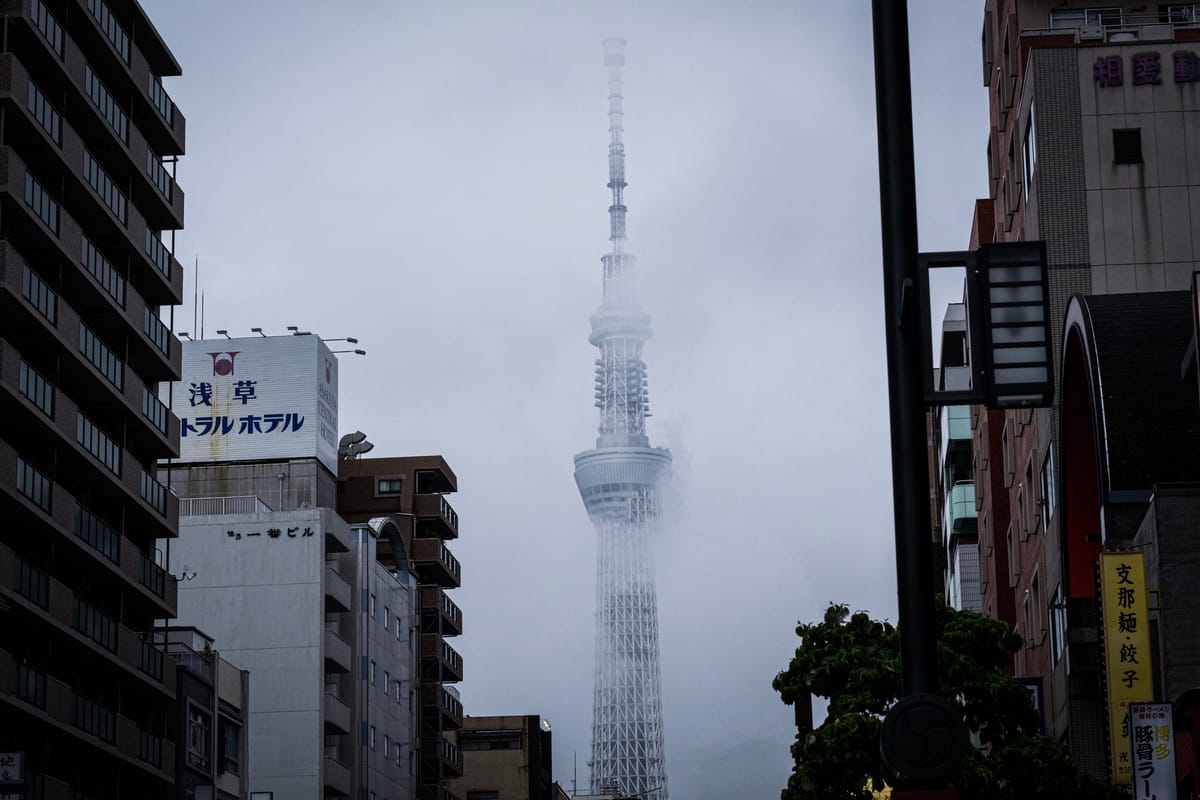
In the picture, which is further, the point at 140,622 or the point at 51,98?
the point at 140,622

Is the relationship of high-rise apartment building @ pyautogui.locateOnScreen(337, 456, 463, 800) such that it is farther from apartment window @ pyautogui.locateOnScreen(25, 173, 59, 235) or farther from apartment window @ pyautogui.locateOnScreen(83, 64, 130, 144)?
apartment window @ pyautogui.locateOnScreen(25, 173, 59, 235)

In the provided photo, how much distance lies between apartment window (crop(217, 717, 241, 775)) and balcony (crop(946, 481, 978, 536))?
3592 cm

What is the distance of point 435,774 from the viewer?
10681 cm

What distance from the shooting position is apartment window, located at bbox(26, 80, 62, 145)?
54594 millimetres

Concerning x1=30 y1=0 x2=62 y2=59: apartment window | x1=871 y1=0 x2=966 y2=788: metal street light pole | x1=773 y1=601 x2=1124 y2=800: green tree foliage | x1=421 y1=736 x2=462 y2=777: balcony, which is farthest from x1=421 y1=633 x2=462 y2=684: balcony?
x1=871 y1=0 x2=966 y2=788: metal street light pole

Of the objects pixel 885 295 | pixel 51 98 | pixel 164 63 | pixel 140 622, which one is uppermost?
pixel 164 63

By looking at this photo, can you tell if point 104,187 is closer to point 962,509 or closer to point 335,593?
point 335,593

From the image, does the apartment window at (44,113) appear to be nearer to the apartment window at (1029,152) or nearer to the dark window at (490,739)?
the apartment window at (1029,152)

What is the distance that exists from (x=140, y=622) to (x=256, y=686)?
63.3 ft

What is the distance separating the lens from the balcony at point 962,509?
299 ft

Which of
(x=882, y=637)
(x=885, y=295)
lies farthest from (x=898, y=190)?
(x=882, y=637)

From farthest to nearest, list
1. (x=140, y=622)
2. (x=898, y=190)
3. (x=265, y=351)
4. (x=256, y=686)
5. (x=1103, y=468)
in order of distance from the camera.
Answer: (x=265, y=351), (x=256, y=686), (x=140, y=622), (x=1103, y=468), (x=898, y=190)

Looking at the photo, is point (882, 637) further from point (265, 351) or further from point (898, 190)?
point (265, 351)

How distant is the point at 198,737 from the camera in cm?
6888
